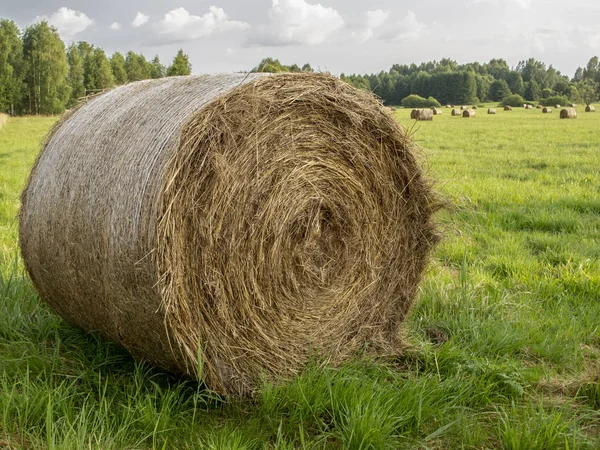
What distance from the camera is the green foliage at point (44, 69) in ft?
214

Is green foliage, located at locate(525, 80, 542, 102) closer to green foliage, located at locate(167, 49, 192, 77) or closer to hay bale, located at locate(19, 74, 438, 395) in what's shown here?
green foliage, located at locate(167, 49, 192, 77)

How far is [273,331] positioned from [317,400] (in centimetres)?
56

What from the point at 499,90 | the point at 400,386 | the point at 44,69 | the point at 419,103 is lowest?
the point at 400,386

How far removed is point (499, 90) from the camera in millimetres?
101062

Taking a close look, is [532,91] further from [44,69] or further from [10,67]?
[10,67]

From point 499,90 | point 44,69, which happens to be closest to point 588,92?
point 499,90

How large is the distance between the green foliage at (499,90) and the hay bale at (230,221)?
10322cm

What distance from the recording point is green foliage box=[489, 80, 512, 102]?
10081 centimetres

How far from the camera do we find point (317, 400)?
3.13 meters

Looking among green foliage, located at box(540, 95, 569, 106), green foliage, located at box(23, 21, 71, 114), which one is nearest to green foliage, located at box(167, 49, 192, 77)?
green foliage, located at box(23, 21, 71, 114)

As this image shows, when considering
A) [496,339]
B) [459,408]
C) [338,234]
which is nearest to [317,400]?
[459,408]

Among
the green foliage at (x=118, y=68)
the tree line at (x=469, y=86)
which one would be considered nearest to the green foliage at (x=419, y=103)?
the tree line at (x=469, y=86)

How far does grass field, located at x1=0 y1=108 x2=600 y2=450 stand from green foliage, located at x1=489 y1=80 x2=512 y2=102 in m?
102

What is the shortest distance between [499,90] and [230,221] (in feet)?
347
